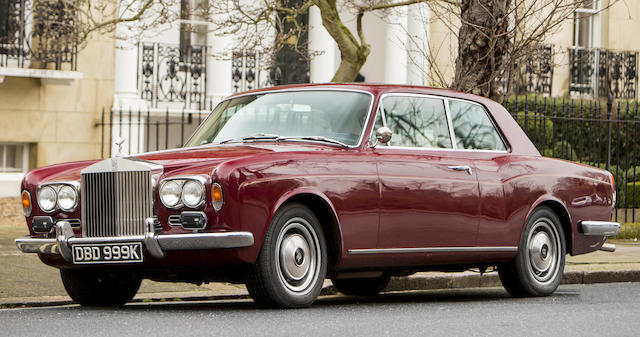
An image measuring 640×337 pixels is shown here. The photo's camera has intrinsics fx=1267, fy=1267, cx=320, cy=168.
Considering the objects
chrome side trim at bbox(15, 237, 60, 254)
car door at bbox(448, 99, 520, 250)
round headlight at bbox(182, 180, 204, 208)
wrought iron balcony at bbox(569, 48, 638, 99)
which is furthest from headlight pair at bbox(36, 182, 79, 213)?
wrought iron balcony at bbox(569, 48, 638, 99)

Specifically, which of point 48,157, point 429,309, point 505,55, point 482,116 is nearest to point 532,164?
point 482,116

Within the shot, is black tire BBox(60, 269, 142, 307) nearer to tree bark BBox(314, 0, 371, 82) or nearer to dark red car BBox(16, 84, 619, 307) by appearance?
dark red car BBox(16, 84, 619, 307)

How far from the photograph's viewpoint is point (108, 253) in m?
8.15

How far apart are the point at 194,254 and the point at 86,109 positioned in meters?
13.0

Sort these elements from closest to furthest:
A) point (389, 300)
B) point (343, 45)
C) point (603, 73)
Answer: point (389, 300)
point (343, 45)
point (603, 73)

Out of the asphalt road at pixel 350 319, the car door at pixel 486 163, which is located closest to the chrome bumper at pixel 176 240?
the asphalt road at pixel 350 319

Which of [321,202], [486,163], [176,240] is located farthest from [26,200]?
[486,163]

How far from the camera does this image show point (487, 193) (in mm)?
9758

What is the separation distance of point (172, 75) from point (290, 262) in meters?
13.6

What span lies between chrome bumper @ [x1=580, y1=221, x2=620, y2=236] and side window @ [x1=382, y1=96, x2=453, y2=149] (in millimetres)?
1566

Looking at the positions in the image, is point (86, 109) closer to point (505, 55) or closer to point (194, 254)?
point (505, 55)

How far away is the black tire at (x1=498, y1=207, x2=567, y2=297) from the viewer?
33.1 feet

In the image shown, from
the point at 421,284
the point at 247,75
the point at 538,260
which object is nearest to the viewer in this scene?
the point at 538,260

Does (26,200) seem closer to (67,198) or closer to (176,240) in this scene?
(67,198)
